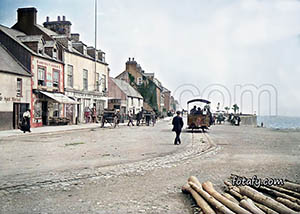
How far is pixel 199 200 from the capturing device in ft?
17.6

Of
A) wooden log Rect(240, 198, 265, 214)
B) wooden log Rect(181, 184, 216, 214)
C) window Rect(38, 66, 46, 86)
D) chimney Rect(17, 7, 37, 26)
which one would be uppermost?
chimney Rect(17, 7, 37, 26)

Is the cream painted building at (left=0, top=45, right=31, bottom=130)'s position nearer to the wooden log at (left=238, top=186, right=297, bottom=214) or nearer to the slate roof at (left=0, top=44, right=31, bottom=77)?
the slate roof at (left=0, top=44, right=31, bottom=77)

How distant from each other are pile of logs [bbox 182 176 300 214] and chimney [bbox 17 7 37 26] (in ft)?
96.1

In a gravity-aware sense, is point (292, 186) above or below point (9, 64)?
below

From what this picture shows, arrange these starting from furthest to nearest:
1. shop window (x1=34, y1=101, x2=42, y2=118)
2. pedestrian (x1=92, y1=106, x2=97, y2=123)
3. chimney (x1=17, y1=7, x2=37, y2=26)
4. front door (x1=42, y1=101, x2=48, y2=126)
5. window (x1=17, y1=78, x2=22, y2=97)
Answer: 1. pedestrian (x1=92, y1=106, x2=97, y2=123)
2. chimney (x1=17, y1=7, x2=37, y2=26)
3. front door (x1=42, y1=101, x2=48, y2=126)
4. shop window (x1=34, y1=101, x2=42, y2=118)
5. window (x1=17, y1=78, x2=22, y2=97)

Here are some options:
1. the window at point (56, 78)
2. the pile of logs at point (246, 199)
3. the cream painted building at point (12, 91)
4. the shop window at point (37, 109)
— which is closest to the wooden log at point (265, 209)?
the pile of logs at point (246, 199)

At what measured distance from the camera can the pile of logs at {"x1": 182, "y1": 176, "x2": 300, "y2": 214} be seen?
4.61m

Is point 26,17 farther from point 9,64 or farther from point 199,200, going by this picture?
point 199,200

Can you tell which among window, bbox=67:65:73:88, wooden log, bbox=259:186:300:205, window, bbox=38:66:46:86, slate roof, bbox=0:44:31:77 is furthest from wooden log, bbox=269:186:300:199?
window, bbox=67:65:73:88

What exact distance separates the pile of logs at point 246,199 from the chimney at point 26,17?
2931 centimetres

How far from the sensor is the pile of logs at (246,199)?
15.1 feet

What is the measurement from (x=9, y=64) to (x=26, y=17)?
28.4 ft

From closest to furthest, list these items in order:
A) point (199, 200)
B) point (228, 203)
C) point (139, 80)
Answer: point (228, 203) → point (199, 200) → point (139, 80)

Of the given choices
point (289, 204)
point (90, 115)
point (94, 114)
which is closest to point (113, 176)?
point (289, 204)
